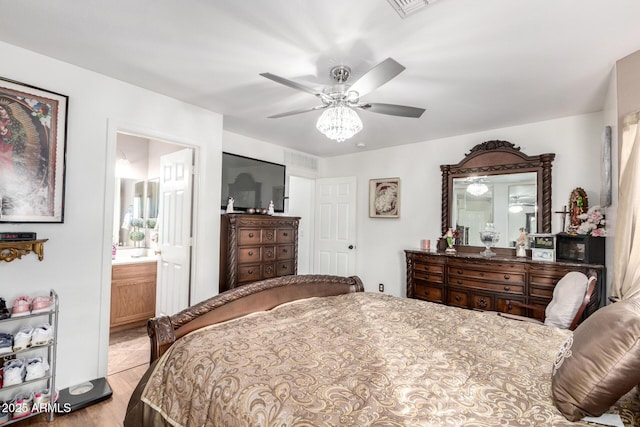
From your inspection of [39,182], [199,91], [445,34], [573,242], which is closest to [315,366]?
[445,34]

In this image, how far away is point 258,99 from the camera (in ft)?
9.80

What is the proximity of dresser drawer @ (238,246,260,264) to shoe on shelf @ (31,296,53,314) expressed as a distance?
1707mm

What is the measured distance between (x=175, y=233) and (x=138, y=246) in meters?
1.34

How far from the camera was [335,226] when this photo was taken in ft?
17.0

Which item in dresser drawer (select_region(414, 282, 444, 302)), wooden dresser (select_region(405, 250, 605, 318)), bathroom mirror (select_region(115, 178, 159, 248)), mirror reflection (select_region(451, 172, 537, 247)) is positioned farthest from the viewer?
bathroom mirror (select_region(115, 178, 159, 248))

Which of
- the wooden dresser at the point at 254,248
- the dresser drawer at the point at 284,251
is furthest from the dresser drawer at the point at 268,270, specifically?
the dresser drawer at the point at 284,251

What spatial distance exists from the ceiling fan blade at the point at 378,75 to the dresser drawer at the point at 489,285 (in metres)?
2.60

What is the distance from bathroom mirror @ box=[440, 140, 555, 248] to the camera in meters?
3.50

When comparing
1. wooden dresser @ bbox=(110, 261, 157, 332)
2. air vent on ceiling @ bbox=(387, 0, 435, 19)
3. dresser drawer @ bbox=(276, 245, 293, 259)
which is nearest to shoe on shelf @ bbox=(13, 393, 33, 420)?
wooden dresser @ bbox=(110, 261, 157, 332)

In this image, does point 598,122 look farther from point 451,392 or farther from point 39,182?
point 39,182

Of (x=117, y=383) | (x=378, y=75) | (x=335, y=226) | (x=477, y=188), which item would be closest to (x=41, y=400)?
(x=117, y=383)

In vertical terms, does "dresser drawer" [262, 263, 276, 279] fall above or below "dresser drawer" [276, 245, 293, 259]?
below

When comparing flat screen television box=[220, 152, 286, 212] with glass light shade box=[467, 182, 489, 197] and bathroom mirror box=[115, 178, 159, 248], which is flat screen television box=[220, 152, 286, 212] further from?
glass light shade box=[467, 182, 489, 197]

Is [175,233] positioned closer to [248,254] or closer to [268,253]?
[248,254]
